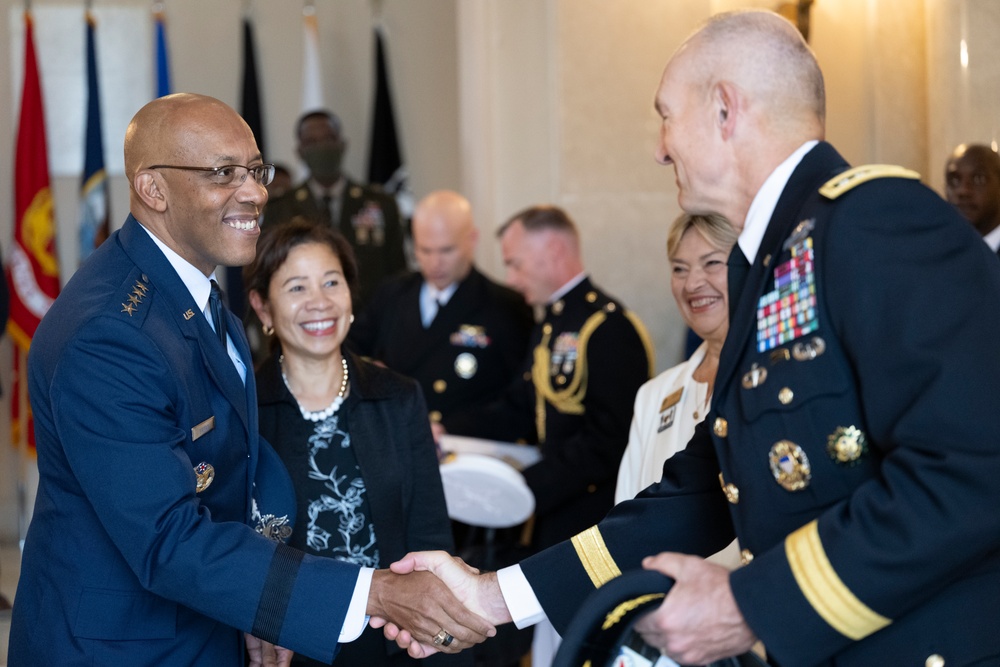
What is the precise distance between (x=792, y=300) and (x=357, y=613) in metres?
1.01

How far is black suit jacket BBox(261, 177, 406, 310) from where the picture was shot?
628 cm

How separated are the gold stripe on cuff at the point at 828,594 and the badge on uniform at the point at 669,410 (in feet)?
4.36

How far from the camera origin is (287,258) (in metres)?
3.04

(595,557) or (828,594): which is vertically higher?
(828,594)

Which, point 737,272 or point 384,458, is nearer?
point 737,272

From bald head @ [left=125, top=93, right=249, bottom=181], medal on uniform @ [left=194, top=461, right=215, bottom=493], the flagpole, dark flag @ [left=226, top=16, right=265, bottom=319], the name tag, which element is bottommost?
the flagpole

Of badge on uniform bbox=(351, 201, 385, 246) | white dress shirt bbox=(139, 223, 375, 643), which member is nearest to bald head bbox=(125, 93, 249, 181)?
white dress shirt bbox=(139, 223, 375, 643)

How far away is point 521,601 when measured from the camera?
2197 mm

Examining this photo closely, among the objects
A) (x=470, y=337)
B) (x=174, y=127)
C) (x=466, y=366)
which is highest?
(x=174, y=127)

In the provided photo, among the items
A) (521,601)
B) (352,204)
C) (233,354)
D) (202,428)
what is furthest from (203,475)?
(352,204)

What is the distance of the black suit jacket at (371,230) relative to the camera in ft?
20.6

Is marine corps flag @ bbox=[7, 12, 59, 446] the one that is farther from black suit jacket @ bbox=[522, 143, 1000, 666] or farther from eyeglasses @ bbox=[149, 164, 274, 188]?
black suit jacket @ bbox=[522, 143, 1000, 666]

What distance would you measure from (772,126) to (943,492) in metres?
0.63

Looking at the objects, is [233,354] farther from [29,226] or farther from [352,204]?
[29,226]
